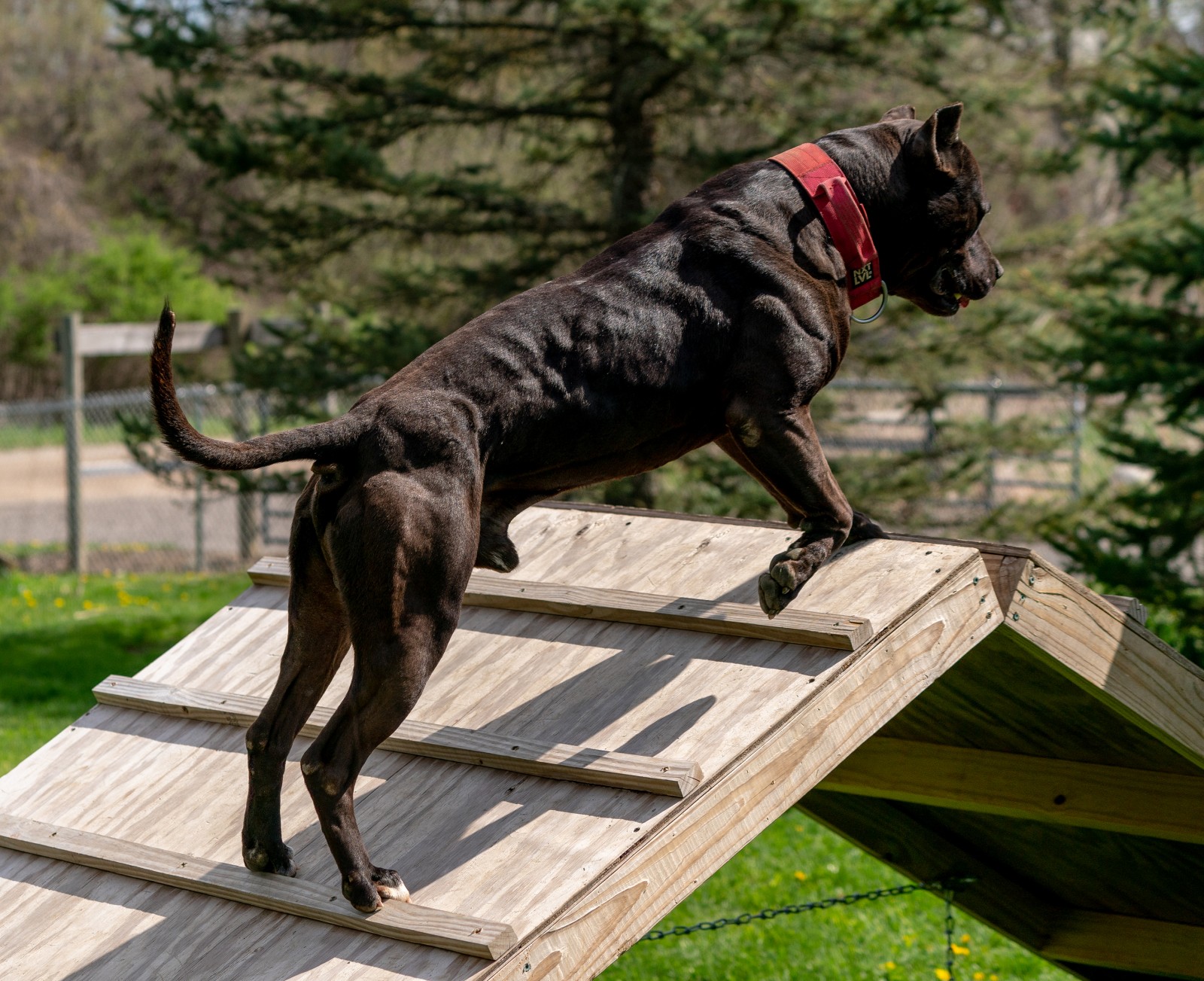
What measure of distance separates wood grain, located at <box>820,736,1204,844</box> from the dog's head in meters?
1.41

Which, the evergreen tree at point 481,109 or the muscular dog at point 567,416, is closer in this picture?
the muscular dog at point 567,416

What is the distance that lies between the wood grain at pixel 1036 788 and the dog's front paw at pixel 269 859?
1.92 meters

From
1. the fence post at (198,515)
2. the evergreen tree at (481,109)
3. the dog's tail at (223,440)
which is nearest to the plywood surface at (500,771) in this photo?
the dog's tail at (223,440)

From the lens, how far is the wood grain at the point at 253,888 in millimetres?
2428

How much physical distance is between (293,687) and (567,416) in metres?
0.83

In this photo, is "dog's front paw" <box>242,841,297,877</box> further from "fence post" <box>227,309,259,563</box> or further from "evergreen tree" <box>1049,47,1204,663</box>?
"fence post" <box>227,309,259,563</box>

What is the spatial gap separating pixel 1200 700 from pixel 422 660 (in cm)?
218

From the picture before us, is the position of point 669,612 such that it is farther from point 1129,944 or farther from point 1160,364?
point 1160,364

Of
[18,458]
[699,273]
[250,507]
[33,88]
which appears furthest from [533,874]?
[33,88]

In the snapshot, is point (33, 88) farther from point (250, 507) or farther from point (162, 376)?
point (162, 376)

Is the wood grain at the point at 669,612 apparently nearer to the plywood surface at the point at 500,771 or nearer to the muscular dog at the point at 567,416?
the plywood surface at the point at 500,771

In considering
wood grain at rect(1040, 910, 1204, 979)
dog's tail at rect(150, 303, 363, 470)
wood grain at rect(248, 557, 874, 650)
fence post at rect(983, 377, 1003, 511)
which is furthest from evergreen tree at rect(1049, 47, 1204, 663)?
dog's tail at rect(150, 303, 363, 470)

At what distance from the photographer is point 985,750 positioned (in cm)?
385

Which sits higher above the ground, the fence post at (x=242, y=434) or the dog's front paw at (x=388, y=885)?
the dog's front paw at (x=388, y=885)
